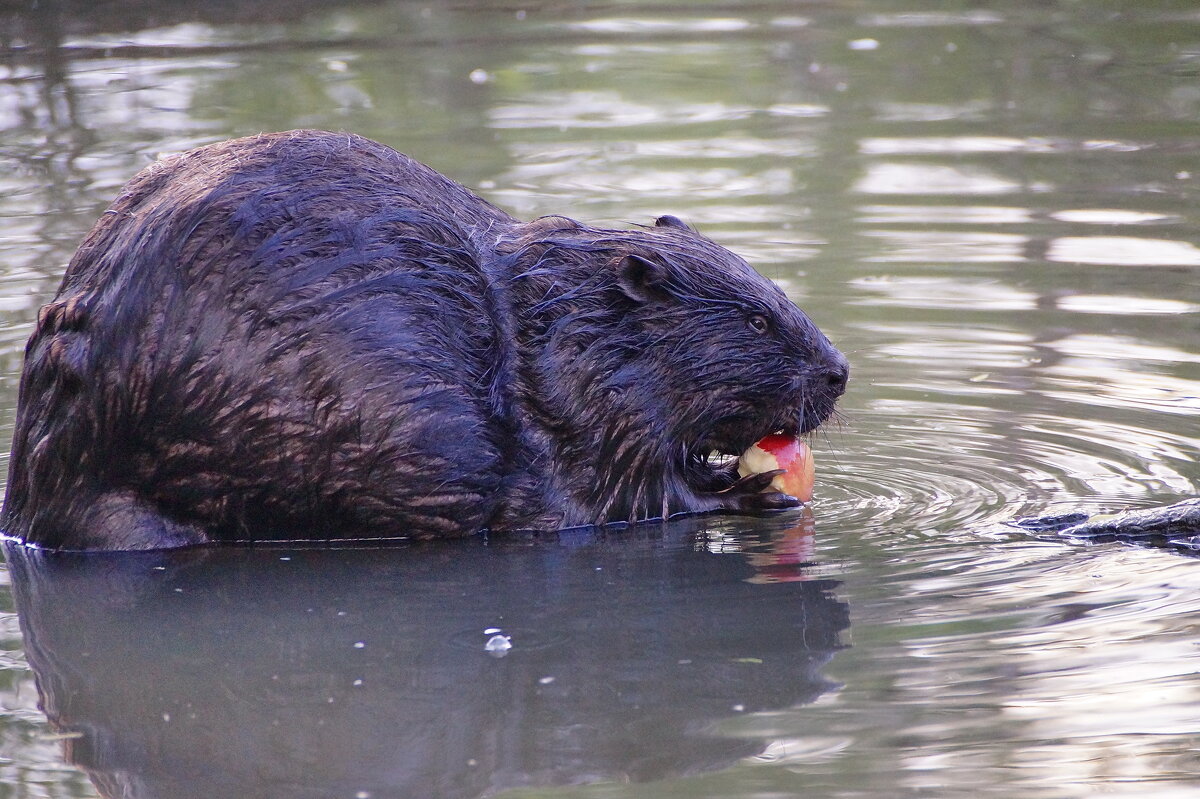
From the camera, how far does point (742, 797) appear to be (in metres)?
3.23

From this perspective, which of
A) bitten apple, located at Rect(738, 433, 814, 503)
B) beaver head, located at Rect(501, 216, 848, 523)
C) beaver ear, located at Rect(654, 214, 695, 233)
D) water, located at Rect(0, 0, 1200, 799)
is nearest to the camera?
water, located at Rect(0, 0, 1200, 799)

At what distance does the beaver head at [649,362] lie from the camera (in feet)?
17.1

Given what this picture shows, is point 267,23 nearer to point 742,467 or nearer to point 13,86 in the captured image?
point 13,86

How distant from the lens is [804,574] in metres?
4.64

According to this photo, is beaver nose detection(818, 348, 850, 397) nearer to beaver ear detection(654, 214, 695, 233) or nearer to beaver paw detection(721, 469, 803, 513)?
beaver paw detection(721, 469, 803, 513)

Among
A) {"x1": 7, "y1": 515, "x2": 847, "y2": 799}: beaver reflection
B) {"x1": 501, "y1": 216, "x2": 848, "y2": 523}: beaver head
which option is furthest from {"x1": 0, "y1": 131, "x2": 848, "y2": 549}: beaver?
{"x1": 7, "y1": 515, "x2": 847, "y2": 799}: beaver reflection

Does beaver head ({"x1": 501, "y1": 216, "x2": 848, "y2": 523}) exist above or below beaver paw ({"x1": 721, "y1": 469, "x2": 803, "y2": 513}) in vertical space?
above

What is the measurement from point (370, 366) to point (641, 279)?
39.2 inches

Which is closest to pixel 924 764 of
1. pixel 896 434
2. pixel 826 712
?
pixel 826 712

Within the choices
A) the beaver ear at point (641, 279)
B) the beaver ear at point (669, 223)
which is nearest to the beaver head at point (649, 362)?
the beaver ear at point (641, 279)

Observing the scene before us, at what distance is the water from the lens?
3.48 meters

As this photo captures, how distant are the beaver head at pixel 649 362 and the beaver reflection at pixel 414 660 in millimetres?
234

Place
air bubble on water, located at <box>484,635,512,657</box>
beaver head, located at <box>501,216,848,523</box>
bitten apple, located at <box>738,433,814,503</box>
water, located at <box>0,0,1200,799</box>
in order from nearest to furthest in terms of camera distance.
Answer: water, located at <box>0,0,1200,799</box> < air bubble on water, located at <box>484,635,512,657</box> < beaver head, located at <box>501,216,848,523</box> < bitten apple, located at <box>738,433,814,503</box>

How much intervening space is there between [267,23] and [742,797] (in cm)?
1420
